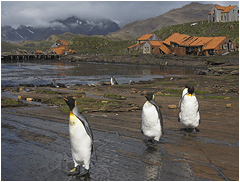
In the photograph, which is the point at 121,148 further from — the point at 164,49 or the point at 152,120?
the point at 164,49

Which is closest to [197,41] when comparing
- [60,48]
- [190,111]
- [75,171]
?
[60,48]

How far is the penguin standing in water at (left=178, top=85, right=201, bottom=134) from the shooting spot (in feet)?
29.7

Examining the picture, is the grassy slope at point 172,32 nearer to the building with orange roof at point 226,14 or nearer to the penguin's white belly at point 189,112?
the building with orange roof at point 226,14

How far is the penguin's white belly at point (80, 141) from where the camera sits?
19.8 feet

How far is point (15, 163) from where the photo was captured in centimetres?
671

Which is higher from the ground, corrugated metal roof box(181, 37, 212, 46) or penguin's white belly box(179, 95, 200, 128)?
corrugated metal roof box(181, 37, 212, 46)

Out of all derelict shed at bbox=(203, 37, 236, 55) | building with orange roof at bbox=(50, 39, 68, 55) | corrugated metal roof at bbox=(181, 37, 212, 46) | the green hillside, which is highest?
the green hillside

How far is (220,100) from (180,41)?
6504 centimetres

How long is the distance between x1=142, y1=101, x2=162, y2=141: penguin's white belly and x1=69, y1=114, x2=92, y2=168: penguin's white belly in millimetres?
2410

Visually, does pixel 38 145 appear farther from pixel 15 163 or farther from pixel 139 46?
pixel 139 46

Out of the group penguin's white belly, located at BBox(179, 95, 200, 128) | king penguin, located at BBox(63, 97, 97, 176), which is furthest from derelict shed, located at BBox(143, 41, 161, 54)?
king penguin, located at BBox(63, 97, 97, 176)

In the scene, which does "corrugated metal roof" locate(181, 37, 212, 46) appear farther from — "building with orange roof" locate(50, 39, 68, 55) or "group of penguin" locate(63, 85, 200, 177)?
"group of penguin" locate(63, 85, 200, 177)

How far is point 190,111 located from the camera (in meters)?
9.05

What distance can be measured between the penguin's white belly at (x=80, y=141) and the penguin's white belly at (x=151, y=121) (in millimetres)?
2410
